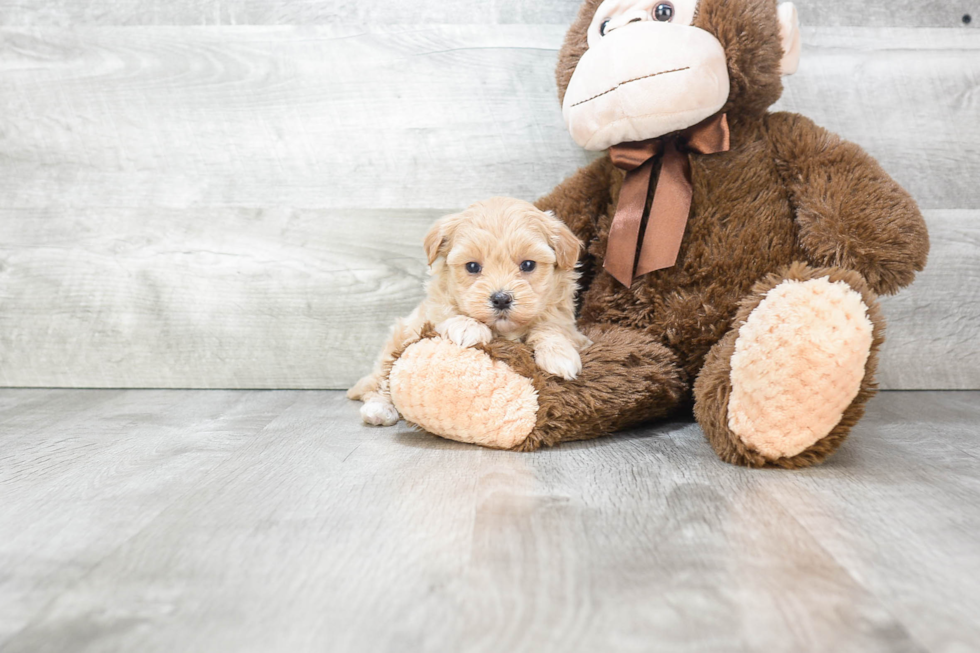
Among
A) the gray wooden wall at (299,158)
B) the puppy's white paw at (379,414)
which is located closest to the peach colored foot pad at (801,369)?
the puppy's white paw at (379,414)

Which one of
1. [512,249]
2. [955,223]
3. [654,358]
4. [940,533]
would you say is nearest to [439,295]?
[512,249]

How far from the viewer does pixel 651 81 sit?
1.12 meters

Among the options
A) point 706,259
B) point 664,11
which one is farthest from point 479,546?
point 664,11

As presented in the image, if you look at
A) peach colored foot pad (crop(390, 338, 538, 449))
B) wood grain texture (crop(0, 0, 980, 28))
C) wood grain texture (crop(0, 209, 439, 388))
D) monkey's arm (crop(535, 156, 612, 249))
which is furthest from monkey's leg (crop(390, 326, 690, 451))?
wood grain texture (crop(0, 0, 980, 28))

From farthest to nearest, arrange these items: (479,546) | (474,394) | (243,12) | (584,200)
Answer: (243,12) < (584,200) < (474,394) < (479,546)

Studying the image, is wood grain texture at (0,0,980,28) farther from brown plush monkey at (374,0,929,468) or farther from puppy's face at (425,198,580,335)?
puppy's face at (425,198,580,335)

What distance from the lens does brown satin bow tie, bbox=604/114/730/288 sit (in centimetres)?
120

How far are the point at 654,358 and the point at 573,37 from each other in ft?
1.89

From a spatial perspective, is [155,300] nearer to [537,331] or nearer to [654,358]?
[537,331]

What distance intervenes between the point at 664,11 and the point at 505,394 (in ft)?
2.18

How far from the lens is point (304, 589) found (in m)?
0.62

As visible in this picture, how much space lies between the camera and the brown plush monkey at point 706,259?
3.11 ft

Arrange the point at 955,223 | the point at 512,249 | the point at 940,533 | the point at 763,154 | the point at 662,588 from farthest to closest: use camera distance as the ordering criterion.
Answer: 1. the point at 955,223
2. the point at 763,154
3. the point at 512,249
4. the point at 940,533
5. the point at 662,588

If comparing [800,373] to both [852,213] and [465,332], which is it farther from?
[465,332]
